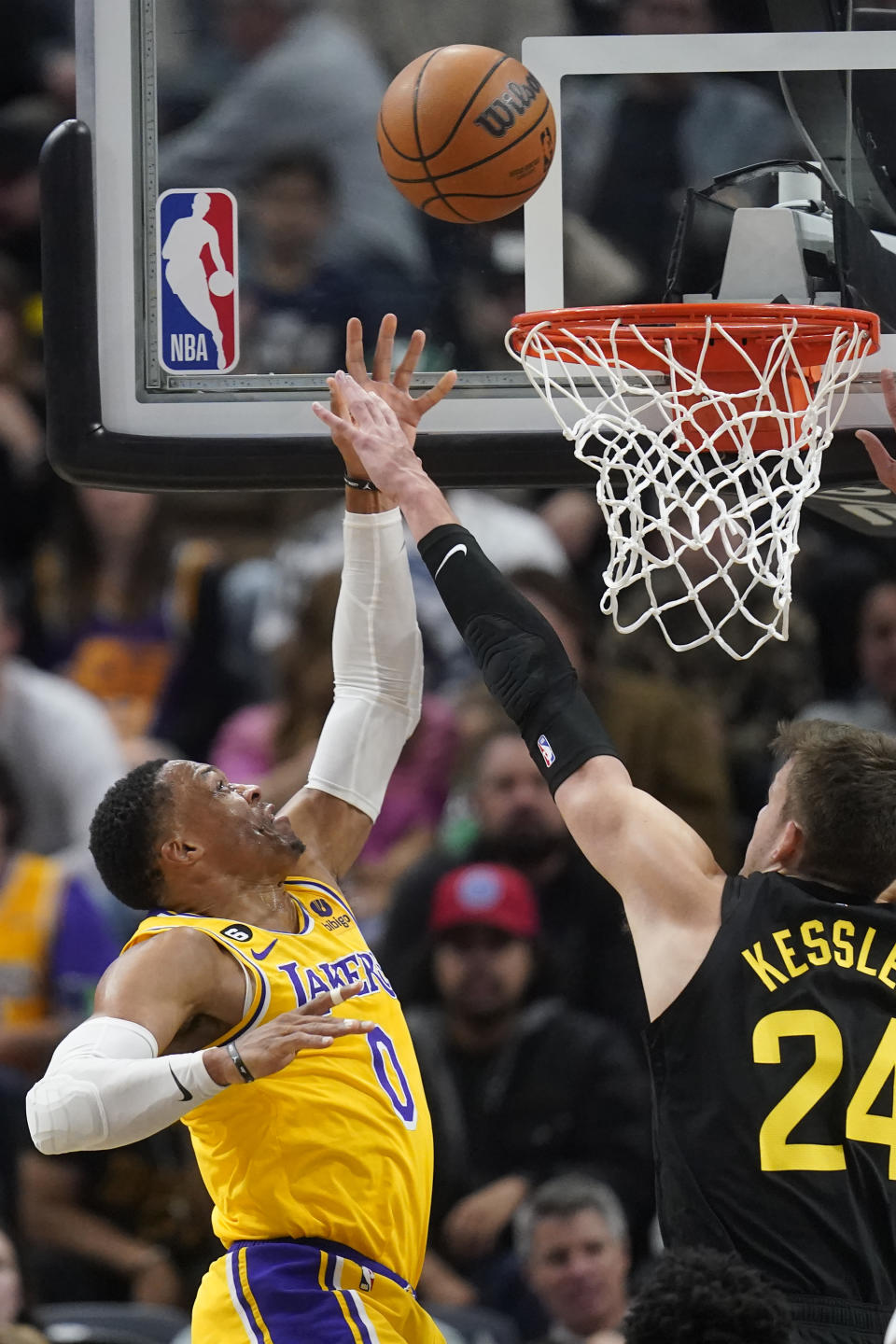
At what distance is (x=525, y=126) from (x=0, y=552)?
10.2 feet

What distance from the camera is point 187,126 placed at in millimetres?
3451

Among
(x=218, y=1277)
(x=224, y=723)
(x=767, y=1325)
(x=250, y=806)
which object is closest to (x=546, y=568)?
(x=224, y=723)

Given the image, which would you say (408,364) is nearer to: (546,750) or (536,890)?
(546,750)

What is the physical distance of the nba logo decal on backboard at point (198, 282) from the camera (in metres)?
3.38

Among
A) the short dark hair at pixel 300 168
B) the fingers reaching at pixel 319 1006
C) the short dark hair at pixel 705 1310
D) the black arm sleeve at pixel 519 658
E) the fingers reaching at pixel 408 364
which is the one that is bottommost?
the short dark hair at pixel 705 1310

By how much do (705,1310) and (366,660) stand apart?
1726 millimetres

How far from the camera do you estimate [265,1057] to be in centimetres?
243

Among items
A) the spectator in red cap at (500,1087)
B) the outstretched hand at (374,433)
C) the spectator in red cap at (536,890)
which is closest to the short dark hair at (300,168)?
the outstretched hand at (374,433)

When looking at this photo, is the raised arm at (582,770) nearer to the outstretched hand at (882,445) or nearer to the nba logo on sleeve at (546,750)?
the nba logo on sleeve at (546,750)

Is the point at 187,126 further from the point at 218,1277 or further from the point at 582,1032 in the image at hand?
the point at 582,1032

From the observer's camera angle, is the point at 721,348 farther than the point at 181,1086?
Yes

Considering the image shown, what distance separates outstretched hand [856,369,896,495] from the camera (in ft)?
10.1

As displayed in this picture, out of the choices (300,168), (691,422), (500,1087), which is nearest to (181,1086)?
(691,422)

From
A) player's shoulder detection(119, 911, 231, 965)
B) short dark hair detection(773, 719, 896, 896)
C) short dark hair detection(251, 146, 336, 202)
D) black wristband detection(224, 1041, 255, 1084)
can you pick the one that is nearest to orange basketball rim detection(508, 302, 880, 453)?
short dark hair detection(251, 146, 336, 202)
